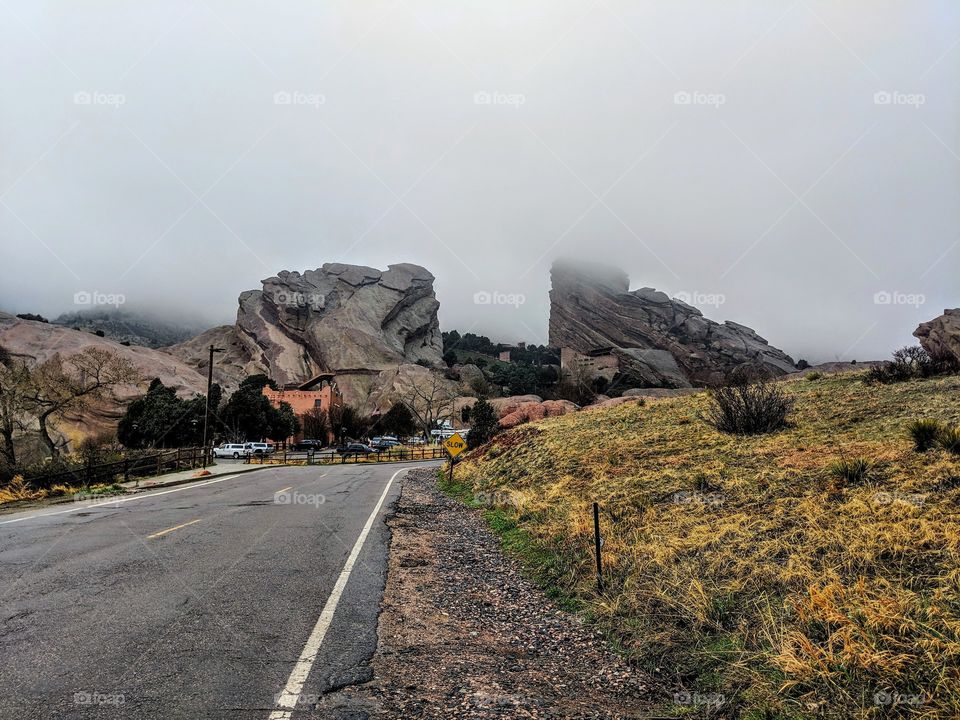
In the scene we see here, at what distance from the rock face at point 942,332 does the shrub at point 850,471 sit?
19851 mm

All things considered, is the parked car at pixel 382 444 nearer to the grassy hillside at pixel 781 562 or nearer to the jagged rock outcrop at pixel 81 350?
the jagged rock outcrop at pixel 81 350

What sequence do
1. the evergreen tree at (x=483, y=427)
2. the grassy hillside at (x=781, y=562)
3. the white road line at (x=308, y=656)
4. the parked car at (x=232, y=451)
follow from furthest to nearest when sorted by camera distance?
the parked car at (x=232, y=451)
the evergreen tree at (x=483, y=427)
the grassy hillside at (x=781, y=562)
the white road line at (x=308, y=656)

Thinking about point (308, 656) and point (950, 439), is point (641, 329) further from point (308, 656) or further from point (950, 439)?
point (308, 656)

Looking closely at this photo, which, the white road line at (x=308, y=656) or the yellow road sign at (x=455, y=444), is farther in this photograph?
the yellow road sign at (x=455, y=444)

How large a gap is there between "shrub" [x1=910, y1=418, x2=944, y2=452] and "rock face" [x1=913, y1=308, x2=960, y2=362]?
18487 millimetres

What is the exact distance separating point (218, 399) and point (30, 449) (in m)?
31.3

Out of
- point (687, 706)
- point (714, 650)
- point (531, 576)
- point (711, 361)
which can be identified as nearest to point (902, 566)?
point (714, 650)

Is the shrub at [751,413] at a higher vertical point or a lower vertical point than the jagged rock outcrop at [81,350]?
lower

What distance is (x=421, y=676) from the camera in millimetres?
4684

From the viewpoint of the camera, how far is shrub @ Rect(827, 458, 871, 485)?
8.23 meters

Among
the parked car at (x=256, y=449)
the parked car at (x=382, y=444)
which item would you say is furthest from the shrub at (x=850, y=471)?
the parked car at (x=382, y=444)

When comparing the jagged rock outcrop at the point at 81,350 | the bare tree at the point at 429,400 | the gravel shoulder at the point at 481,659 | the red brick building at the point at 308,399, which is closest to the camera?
the gravel shoulder at the point at 481,659

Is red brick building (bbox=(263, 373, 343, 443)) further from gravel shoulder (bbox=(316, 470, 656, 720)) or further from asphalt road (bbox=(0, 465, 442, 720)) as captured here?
gravel shoulder (bbox=(316, 470, 656, 720))

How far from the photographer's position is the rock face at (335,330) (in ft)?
412
